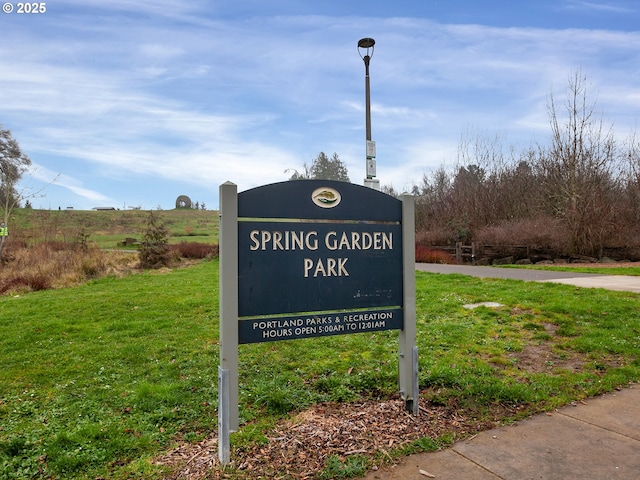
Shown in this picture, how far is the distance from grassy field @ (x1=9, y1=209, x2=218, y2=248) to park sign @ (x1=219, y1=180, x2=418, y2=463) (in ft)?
63.9

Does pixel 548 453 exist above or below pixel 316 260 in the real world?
below

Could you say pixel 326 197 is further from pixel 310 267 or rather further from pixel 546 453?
pixel 546 453

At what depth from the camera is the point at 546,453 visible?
309 cm

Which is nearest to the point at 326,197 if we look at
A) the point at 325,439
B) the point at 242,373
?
the point at 325,439

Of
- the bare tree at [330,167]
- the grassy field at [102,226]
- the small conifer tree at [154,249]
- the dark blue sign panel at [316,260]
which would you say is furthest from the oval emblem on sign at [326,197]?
the bare tree at [330,167]

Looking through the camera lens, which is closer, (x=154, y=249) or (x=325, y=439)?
(x=325, y=439)

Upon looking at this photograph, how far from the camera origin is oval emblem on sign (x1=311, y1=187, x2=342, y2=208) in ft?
11.7

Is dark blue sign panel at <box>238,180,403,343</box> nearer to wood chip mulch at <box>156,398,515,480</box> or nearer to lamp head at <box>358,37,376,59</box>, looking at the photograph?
wood chip mulch at <box>156,398,515,480</box>

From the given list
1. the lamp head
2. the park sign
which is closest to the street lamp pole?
the lamp head

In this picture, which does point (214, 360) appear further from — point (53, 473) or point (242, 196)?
point (242, 196)

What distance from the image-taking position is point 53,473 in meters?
2.97

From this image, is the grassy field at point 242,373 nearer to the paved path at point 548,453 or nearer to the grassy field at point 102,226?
the paved path at point 548,453

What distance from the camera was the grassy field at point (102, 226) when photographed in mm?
20886

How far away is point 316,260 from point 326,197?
51 centimetres
